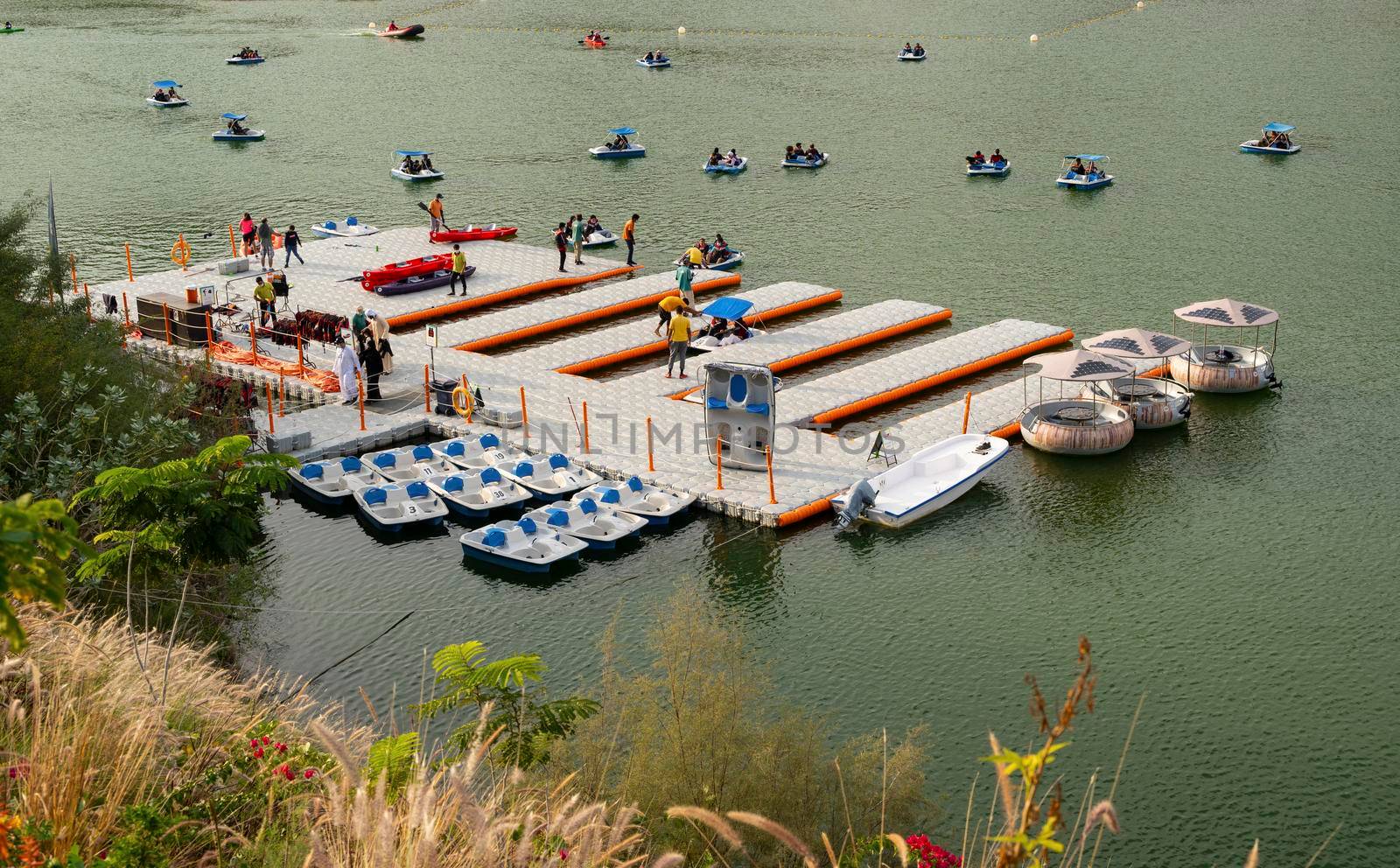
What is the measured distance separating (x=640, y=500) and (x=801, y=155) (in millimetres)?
32882

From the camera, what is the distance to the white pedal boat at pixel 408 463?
25.9 meters

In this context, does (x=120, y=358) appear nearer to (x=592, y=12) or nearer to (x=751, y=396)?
(x=751, y=396)

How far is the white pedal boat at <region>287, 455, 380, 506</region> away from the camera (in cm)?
2519

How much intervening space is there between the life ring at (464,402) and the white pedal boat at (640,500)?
464 centimetres

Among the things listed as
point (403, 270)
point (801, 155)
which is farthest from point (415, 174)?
point (403, 270)

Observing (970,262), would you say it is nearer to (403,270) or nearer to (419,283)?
(419,283)

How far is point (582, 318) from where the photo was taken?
35.9 m

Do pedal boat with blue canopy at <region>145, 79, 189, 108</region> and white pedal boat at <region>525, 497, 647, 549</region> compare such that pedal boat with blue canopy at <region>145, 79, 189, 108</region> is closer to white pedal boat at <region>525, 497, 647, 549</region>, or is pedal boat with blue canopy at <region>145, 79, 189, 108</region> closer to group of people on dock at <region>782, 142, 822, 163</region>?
group of people on dock at <region>782, 142, 822, 163</region>

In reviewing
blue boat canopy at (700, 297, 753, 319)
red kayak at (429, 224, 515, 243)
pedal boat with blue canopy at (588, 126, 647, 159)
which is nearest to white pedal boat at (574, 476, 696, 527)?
blue boat canopy at (700, 297, 753, 319)

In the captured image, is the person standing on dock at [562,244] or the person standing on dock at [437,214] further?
the person standing on dock at [437,214]

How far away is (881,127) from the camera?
207 feet

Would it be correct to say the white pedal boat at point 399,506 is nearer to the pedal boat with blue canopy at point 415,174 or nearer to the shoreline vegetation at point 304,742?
the shoreline vegetation at point 304,742

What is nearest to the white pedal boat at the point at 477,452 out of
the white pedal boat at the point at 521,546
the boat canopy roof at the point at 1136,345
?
the white pedal boat at the point at 521,546

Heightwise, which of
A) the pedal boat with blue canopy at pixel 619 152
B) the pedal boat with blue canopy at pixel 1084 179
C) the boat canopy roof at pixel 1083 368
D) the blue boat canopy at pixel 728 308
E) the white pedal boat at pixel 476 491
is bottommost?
the white pedal boat at pixel 476 491
